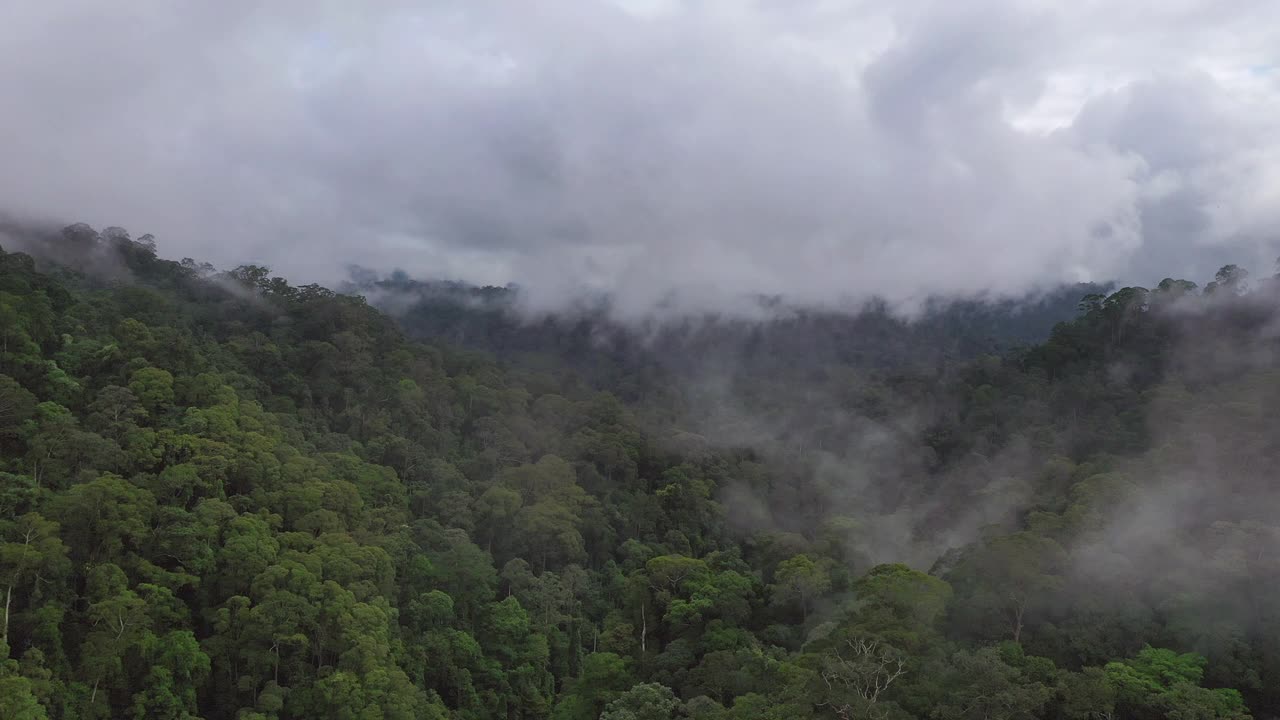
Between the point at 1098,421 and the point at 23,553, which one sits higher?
the point at 1098,421

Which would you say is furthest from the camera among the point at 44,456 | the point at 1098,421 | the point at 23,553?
the point at 1098,421

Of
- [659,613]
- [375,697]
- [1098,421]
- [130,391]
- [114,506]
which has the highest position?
[1098,421]

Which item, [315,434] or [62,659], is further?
[315,434]

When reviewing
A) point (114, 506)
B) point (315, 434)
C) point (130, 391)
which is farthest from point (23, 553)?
point (315, 434)

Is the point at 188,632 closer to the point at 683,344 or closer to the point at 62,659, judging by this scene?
the point at 62,659

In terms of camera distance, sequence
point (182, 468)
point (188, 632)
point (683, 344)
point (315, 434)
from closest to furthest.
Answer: point (188, 632), point (182, 468), point (315, 434), point (683, 344)

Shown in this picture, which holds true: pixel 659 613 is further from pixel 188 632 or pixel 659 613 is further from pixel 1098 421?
pixel 1098 421
